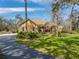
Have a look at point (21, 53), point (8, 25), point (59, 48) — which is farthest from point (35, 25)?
point (21, 53)

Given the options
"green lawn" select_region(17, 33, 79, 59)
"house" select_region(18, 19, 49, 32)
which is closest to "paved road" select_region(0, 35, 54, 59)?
"green lawn" select_region(17, 33, 79, 59)

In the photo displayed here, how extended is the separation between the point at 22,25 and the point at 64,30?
688 inches

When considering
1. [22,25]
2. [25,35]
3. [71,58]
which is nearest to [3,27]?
[22,25]

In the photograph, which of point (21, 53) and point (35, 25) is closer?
point (21, 53)

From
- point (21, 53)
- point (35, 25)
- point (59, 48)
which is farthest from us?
point (35, 25)

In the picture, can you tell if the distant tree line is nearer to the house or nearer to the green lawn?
the house

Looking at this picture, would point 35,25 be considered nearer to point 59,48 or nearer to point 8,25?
point 8,25

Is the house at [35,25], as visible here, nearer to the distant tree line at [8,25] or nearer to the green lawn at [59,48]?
the distant tree line at [8,25]

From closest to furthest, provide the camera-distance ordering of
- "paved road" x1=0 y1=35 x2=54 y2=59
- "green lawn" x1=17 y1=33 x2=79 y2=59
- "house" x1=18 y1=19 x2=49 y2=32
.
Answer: "paved road" x1=0 y1=35 x2=54 y2=59 < "green lawn" x1=17 y1=33 x2=79 y2=59 < "house" x1=18 y1=19 x2=49 y2=32

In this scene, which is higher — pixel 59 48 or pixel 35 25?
pixel 35 25

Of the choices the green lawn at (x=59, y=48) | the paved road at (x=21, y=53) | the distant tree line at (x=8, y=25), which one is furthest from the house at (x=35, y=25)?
the paved road at (x=21, y=53)

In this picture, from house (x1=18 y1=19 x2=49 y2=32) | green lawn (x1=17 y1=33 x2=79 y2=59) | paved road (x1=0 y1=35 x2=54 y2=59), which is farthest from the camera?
house (x1=18 y1=19 x2=49 y2=32)

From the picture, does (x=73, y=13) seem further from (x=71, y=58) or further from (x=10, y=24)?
(x=71, y=58)

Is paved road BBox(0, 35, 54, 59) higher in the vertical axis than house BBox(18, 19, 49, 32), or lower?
lower
